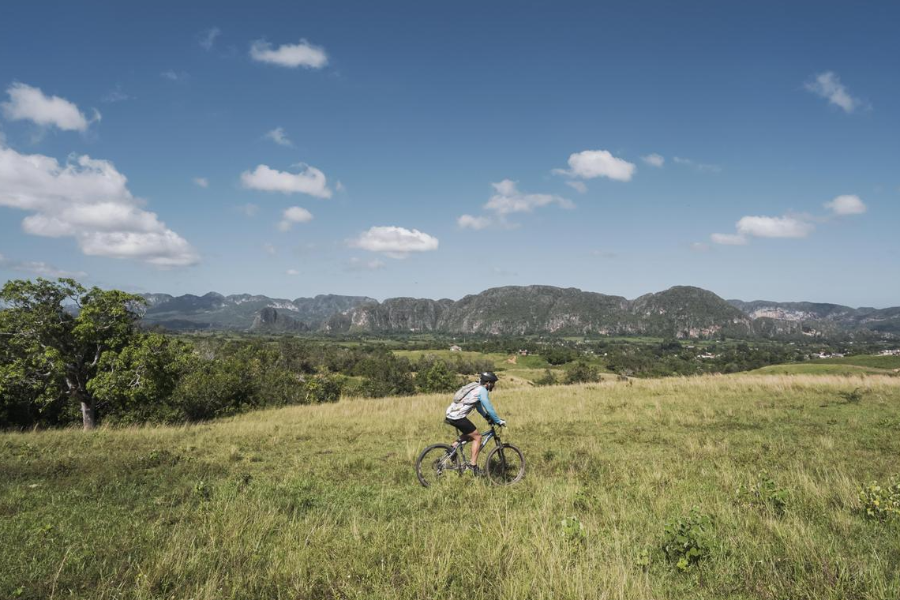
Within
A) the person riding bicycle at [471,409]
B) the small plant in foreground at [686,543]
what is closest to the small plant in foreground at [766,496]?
the small plant in foreground at [686,543]

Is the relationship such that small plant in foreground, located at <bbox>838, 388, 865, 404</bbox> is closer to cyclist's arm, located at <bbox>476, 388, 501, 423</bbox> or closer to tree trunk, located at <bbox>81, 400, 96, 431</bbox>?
cyclist's arm, located at <bbox>476, 388, 501, 423</bbox>

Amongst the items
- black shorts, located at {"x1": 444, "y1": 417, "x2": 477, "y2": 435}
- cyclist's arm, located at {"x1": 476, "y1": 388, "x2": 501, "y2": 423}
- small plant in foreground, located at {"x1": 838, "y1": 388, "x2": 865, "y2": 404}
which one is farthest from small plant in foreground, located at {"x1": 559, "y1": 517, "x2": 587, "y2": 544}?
small plant in foreground, located at {"x1": 838, "y1": 388, "x2": 865, "y2": 404}

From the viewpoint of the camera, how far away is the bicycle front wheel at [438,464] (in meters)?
9.00

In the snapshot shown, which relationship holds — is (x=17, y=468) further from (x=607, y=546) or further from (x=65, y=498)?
(x=607, y=546)

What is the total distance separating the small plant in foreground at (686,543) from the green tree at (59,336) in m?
23.1

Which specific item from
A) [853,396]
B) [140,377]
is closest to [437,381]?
[140,377]

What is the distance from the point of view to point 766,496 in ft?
21.9

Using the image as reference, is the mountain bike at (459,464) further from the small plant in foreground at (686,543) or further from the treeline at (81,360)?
the treeline at (81,360)

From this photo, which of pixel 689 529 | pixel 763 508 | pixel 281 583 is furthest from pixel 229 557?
pixel 763 508

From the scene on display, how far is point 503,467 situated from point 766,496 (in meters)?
4.70

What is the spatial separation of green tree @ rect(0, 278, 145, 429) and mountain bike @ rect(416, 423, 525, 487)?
1808 cm

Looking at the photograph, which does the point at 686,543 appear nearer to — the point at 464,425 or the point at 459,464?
the point at 464,425

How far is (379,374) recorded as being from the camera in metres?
93.8

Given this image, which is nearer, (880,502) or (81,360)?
(880,502)
